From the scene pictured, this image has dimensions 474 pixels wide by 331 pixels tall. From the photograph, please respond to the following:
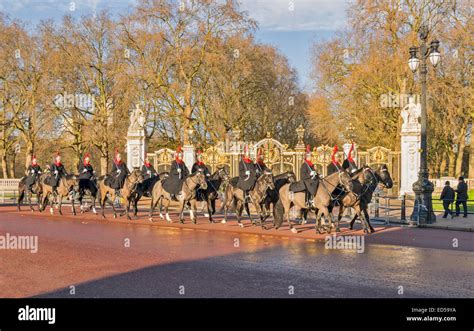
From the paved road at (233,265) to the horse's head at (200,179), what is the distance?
1746 millimetres

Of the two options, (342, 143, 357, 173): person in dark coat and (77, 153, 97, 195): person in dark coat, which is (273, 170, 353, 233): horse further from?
(77, 153, 97, 195): person in dark coat

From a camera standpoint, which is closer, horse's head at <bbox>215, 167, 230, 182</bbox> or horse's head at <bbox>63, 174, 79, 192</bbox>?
horse's head at <bbox>215, 167, 230, 182</bbox>

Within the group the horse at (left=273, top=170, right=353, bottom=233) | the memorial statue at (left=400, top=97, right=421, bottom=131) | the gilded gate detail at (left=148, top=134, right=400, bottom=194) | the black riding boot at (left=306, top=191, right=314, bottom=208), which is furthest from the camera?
the memorial statue at (left=400, top=97, right=421, bottom=131)

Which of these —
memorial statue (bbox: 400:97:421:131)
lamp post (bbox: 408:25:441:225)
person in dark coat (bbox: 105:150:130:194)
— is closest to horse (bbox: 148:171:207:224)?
person in dark coat (bbox: 105:150:130:194)

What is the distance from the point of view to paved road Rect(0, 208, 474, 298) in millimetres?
8695

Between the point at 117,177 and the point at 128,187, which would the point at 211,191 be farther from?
the point at 117,177

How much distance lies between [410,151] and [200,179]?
12.6 meters

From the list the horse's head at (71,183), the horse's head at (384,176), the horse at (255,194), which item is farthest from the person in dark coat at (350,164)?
the horse's head at (71,183)

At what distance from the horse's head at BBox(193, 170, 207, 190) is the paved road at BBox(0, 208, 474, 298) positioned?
1.75 meters

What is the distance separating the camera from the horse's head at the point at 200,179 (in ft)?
59.1
